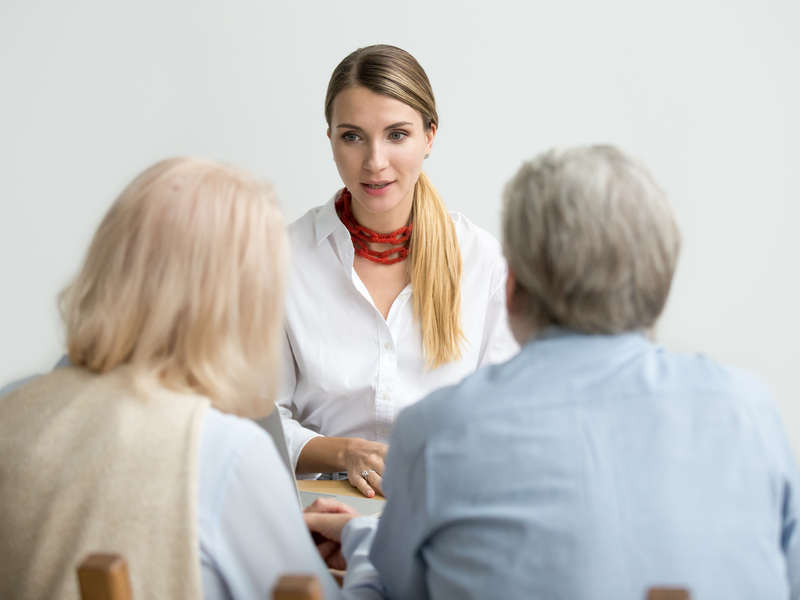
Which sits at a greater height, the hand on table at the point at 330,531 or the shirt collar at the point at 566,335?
the shirt collar at the point at 566,335

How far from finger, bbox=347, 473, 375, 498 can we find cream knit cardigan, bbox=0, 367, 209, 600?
2.35 ft

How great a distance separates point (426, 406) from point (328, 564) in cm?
46

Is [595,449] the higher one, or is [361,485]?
[595,449]

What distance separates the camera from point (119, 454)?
808 millimetres

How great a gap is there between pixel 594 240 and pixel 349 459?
89 centimetres

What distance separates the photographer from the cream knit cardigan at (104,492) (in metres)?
0.80

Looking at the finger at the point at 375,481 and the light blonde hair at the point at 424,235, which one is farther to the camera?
the light blonde hair at the point at 424,235

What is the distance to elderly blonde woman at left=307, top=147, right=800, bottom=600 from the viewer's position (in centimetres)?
80

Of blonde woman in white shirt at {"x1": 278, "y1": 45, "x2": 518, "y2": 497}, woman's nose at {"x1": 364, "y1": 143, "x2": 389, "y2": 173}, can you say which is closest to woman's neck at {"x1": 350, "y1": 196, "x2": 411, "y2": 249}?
blonde woman in white shirt at {"x1": 278, "y1": 45, "x2": 518, "y2": 497}

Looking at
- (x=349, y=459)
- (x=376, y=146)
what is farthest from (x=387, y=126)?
(x=349, y=459)

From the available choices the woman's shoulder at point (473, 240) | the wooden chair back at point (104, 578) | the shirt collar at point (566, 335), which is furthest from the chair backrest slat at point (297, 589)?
the woman's shoulder at point (473, 240)

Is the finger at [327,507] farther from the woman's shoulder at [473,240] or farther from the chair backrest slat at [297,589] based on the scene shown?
the woman's shoulder at [473,240]

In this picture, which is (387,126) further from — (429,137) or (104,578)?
(104,578)

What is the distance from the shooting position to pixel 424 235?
1951 millimetres
